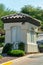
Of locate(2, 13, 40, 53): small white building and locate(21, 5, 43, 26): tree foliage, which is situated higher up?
locate(21, 5, 43, 26): tree foliage

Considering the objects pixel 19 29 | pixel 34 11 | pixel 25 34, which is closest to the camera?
pixel 25 34

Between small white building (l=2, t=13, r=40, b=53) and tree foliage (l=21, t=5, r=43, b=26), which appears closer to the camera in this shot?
small white building (l=2, t=13, r=40, b=53)

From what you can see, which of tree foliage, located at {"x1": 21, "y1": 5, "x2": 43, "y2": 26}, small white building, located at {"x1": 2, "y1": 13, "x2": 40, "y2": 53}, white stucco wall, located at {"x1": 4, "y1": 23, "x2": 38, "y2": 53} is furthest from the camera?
tree foliage, located at {"x1": 21, "y1": 5, "x2": 43, "y2": 26}

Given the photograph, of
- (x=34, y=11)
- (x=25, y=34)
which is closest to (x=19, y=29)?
(x=25, y=34)

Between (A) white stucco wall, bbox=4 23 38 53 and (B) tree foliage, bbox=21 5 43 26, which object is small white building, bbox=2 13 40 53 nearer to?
(A) white stucco wall, bbox=4 23 38 53

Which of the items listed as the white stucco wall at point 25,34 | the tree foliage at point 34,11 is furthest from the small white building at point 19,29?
the tree foliage at point 34,11

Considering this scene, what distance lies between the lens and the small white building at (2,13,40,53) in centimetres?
2705

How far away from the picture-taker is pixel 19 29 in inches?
1081

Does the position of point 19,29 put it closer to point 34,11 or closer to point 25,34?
point 25,34

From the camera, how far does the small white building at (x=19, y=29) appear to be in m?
27.0

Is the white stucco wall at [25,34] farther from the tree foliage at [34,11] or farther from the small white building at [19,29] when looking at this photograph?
the tree foliage at [34,11]

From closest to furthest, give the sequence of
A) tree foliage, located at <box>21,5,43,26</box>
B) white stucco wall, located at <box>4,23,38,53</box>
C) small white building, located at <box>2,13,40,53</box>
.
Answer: small white building, located at <box>2,13,40,53</box> < white stucco wall, located at <box>4,23,38,53</box> < tree foliage, located at <box>21,5,43,26</box>

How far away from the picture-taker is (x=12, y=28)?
91.8 ft

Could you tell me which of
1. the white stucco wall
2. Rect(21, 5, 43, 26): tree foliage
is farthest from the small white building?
Rect(21, 5, 43, 26): tree foliage
